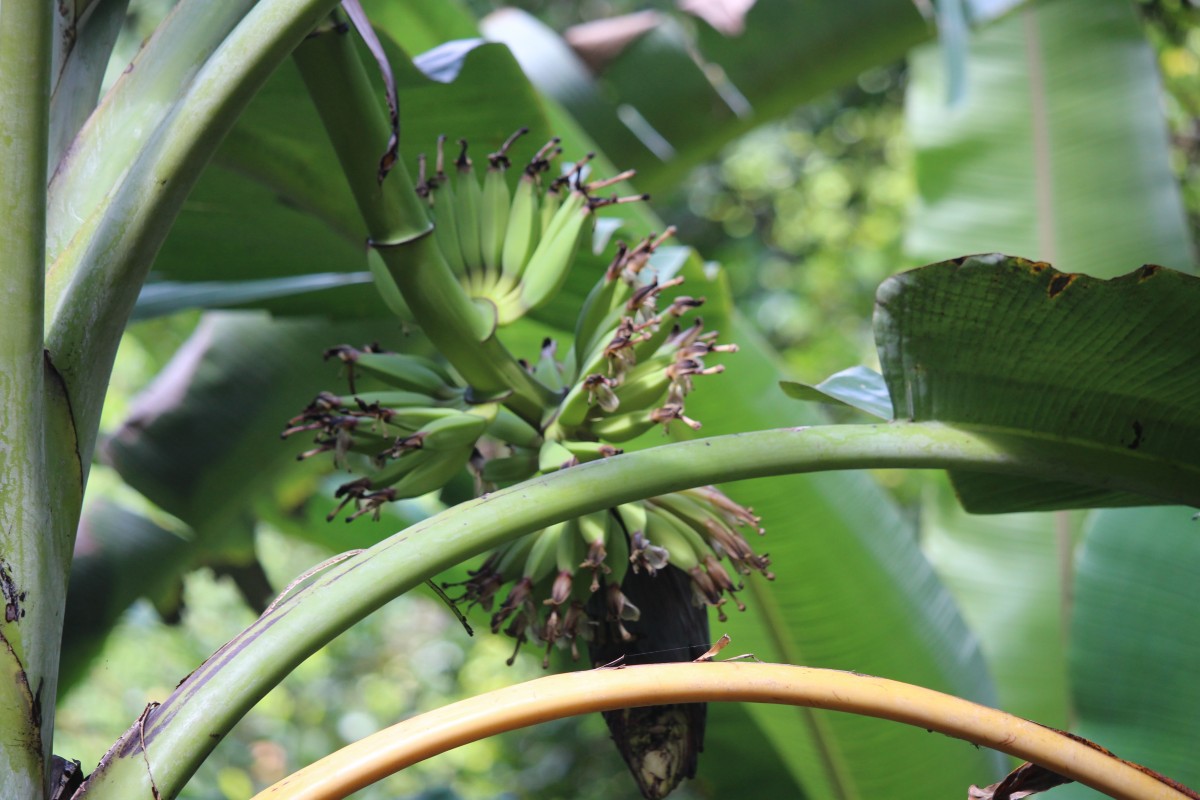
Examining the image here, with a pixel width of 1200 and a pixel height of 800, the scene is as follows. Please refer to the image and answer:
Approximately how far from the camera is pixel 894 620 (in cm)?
109

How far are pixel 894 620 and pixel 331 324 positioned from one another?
79cm

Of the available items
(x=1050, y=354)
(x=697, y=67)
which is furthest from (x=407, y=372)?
(x=697, y=67)

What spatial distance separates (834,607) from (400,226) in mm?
663

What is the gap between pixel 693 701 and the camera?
46 cm

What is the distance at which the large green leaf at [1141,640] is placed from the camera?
1.01 meters

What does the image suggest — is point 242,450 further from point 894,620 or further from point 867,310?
point 867,310

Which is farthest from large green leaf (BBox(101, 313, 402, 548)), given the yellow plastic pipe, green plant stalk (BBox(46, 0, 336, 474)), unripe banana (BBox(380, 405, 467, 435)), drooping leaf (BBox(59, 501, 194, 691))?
the yellow plastic pipe

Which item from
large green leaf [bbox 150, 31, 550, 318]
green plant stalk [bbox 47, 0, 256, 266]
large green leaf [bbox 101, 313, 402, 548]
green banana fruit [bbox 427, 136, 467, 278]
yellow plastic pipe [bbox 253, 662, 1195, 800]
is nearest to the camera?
yellow plastic pipe [bbox 253, 662, 1195, 800]

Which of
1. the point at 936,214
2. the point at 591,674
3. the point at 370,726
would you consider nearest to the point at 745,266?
the point at 936,214

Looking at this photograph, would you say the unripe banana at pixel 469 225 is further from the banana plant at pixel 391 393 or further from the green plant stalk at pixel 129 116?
the green plant stalk at pixel 129 116

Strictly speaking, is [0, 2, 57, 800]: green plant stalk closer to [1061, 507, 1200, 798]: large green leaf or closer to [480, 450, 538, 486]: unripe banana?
[480, 450, 538, 486]: unripe banana

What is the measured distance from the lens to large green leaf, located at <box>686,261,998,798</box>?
3.42ft

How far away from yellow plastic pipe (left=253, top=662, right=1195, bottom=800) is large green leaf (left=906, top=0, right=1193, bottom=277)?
121 cm

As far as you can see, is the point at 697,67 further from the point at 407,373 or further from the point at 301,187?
the point at 407,373
